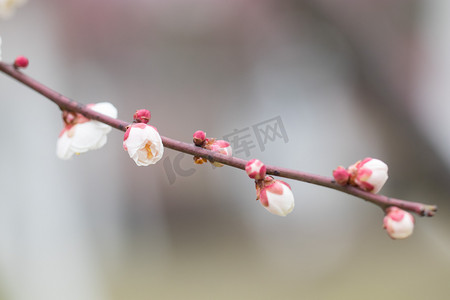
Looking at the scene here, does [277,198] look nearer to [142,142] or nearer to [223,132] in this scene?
[142,142]

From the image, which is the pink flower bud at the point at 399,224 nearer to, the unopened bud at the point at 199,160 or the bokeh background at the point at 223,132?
the unopened bud at the point at 199,160

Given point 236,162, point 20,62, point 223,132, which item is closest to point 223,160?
point 236,162

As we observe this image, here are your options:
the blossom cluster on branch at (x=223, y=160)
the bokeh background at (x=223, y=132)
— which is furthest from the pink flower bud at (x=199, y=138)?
the bokeh background at (x=223, y=132)

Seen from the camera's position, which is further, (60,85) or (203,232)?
(203,232)

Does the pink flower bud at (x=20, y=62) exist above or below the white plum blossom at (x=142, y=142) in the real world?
above

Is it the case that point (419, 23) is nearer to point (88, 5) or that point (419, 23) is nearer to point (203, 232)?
point (203, 232)

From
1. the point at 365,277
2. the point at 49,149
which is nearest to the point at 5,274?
the point at 49,149

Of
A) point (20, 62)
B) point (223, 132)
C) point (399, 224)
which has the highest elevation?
point (223, 132)

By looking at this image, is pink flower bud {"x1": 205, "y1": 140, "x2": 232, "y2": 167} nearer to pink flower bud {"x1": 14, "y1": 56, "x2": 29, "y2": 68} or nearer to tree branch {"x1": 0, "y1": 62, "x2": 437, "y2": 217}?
tree branch {"x1": 0, "y1": 62, "x2": 437, "y2": 217}
